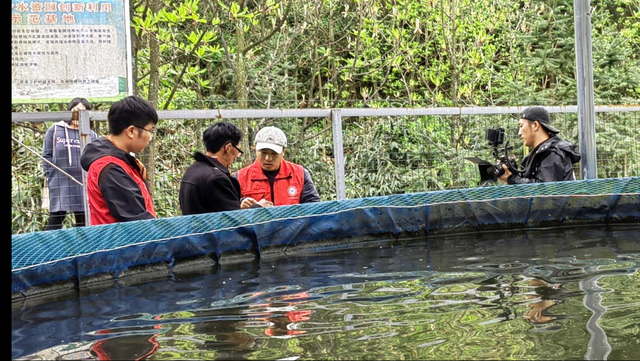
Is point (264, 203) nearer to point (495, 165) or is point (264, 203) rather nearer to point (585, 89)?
point (495, 165)

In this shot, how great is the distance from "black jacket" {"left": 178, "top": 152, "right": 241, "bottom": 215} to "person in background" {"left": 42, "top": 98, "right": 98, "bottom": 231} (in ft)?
3.96

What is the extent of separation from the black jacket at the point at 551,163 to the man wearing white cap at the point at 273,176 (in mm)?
1944

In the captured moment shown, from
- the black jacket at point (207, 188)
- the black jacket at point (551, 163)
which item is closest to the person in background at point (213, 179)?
the black jacket at point (207, 188)

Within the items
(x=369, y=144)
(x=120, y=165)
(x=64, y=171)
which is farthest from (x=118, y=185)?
(x=369, y=144)

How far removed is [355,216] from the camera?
6621 millimetres

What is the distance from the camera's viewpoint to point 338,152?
27.7 ft

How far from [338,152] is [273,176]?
50.9 inches

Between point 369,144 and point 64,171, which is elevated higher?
point 369,144

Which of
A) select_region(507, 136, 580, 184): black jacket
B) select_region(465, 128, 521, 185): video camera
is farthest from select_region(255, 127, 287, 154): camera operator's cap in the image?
select_region(507, 136, 580, 184): black jacket

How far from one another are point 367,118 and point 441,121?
0.86 metres

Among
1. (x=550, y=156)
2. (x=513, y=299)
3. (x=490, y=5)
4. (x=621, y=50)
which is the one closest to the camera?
(x=513, y=299)

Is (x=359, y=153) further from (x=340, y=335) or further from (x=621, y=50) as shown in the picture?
(x=621, y=50)

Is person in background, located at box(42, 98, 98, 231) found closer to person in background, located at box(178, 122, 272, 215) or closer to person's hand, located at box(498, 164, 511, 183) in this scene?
person in background, located at box(178, 122, 272, 215)

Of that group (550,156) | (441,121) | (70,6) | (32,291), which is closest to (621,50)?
(441,121)
